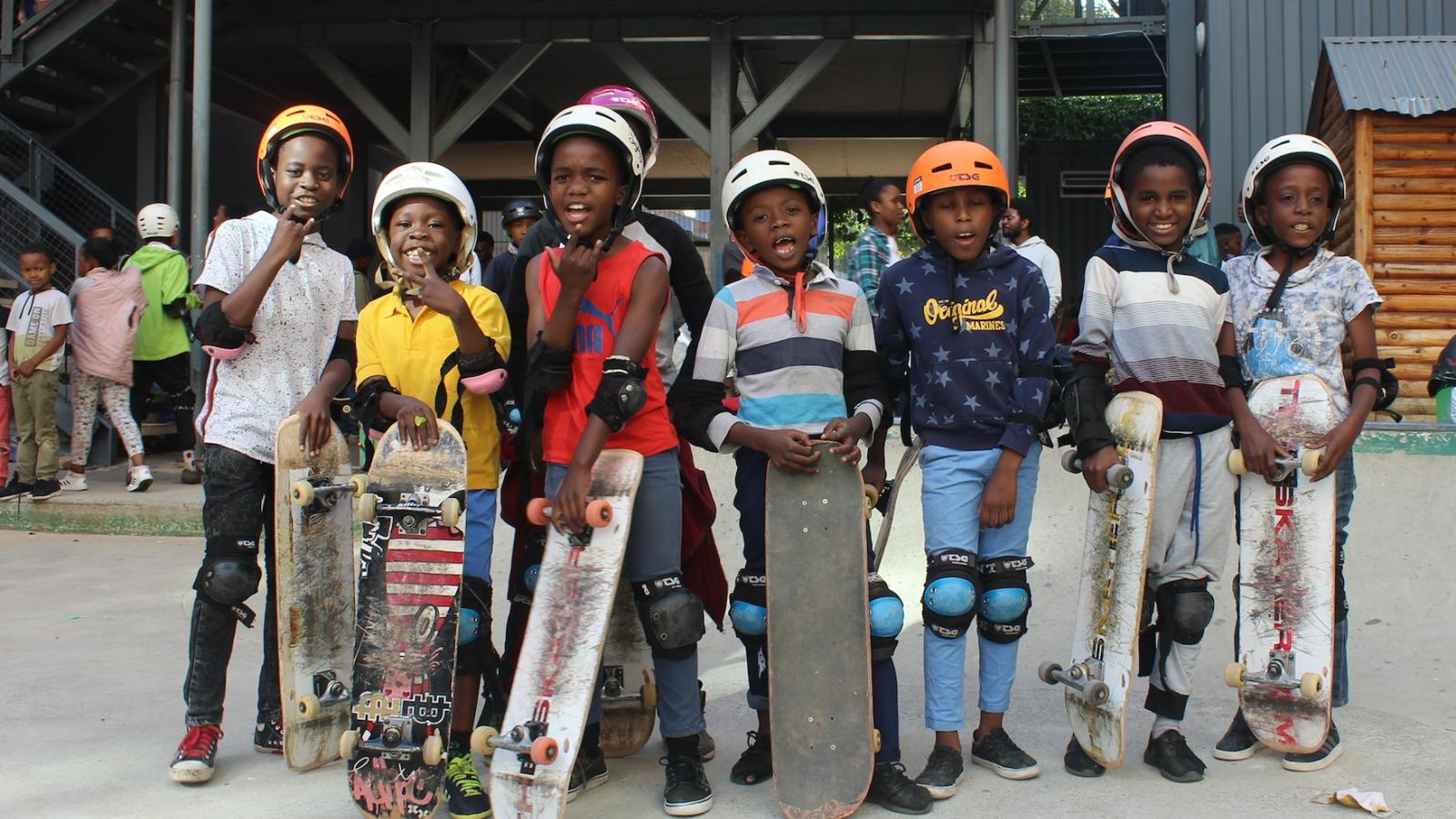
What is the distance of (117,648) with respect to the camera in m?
4.71

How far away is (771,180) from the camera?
10.7ft

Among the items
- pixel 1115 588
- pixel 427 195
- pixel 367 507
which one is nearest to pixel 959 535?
pixel 1115 588

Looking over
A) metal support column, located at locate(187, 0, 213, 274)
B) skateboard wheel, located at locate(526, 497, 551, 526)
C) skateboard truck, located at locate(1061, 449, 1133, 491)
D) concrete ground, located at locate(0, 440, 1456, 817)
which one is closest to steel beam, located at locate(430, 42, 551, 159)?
metal support column, located at locate(187, 0, 213, 274)

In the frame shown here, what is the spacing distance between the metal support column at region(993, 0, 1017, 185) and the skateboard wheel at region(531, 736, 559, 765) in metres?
7.30

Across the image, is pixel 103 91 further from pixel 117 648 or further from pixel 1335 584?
pixel 1335 584

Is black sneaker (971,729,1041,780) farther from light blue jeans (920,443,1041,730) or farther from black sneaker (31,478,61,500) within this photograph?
black sneaker (31,478,61,500)

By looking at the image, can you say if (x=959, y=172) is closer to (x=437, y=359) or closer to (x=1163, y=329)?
(x=1163, y=329)

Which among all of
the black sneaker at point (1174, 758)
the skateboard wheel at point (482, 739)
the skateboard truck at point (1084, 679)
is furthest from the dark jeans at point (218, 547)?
the black sneaker at point (1174, 758)

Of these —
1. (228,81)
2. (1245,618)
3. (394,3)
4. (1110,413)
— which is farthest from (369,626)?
(228,81)

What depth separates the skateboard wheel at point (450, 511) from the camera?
9.78 feet

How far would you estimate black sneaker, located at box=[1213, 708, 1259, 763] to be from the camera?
3.47 metres

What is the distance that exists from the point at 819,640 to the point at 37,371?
6539mm

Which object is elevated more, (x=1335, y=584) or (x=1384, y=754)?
(x=1335, y=584)

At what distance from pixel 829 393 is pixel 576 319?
701 mm
